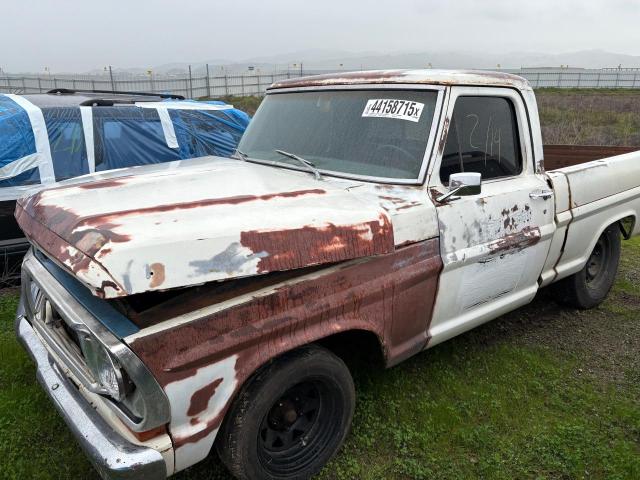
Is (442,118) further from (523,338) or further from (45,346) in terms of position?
(45,346)

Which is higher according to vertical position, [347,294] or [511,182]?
[511,182]

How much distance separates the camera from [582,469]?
2711 mm

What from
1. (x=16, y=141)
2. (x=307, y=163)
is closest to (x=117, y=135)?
(x=16, y=141)

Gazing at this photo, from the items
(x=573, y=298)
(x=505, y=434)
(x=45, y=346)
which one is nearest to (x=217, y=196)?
(x=45, y=346)

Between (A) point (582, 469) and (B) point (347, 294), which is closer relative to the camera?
(B) point (347, 294)

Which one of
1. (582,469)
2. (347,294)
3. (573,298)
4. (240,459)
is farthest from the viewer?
(573,298)

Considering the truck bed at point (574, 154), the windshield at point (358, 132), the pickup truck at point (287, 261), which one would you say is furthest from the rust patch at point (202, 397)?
the truck bed at point (574, 154)

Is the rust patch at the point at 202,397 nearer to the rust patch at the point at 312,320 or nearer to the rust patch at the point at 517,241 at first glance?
the rust patch at the point at 312,320

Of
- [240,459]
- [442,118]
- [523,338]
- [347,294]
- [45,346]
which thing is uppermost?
[442,118]

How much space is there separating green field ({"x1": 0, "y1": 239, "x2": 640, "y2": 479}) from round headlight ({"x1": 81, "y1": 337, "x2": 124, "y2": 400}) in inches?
34.1

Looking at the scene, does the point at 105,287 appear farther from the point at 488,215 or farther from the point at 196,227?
the point at 488,215

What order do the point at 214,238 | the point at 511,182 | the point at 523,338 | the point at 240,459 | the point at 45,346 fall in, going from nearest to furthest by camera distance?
the point at 214,238 → the point at 240,459 → the point at 45,346 → the point at 511,182 → the point at 523,338

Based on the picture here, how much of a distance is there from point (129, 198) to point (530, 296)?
9.04ft

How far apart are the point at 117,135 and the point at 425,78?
3931mm
